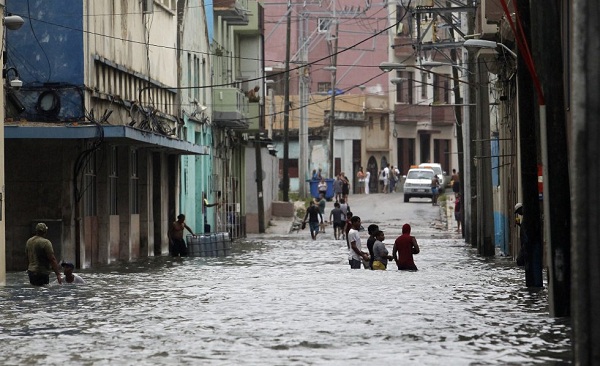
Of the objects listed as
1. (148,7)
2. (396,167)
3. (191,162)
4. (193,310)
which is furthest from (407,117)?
(193,310)

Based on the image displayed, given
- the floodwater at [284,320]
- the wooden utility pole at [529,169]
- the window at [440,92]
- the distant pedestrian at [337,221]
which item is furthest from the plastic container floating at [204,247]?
the window at [440,92]

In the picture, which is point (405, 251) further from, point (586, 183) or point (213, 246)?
point (586, 183)

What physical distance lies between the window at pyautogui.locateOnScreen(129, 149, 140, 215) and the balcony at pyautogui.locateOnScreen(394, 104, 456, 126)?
5825cm

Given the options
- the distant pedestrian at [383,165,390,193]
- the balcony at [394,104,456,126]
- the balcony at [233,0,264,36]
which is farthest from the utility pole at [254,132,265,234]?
the balcony at [394,104,456,126]

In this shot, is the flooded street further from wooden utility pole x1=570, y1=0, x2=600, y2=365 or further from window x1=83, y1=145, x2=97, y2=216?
window x1=83, y1=145, x2=97, y2=216

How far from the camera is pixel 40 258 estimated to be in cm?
2758

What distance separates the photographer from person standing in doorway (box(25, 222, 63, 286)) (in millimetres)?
27375

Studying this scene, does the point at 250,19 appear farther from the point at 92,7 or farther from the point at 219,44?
the point at 92,7

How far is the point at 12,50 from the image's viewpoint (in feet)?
117

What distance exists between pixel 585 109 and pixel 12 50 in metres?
24.9

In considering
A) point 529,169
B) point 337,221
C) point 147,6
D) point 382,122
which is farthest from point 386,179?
point 529,169

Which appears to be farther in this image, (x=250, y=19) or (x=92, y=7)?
(x=250, y=19)

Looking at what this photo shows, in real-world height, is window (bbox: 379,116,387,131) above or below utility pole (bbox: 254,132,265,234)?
above

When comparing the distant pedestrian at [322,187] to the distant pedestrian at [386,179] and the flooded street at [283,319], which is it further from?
the flooded street at [283,319]
